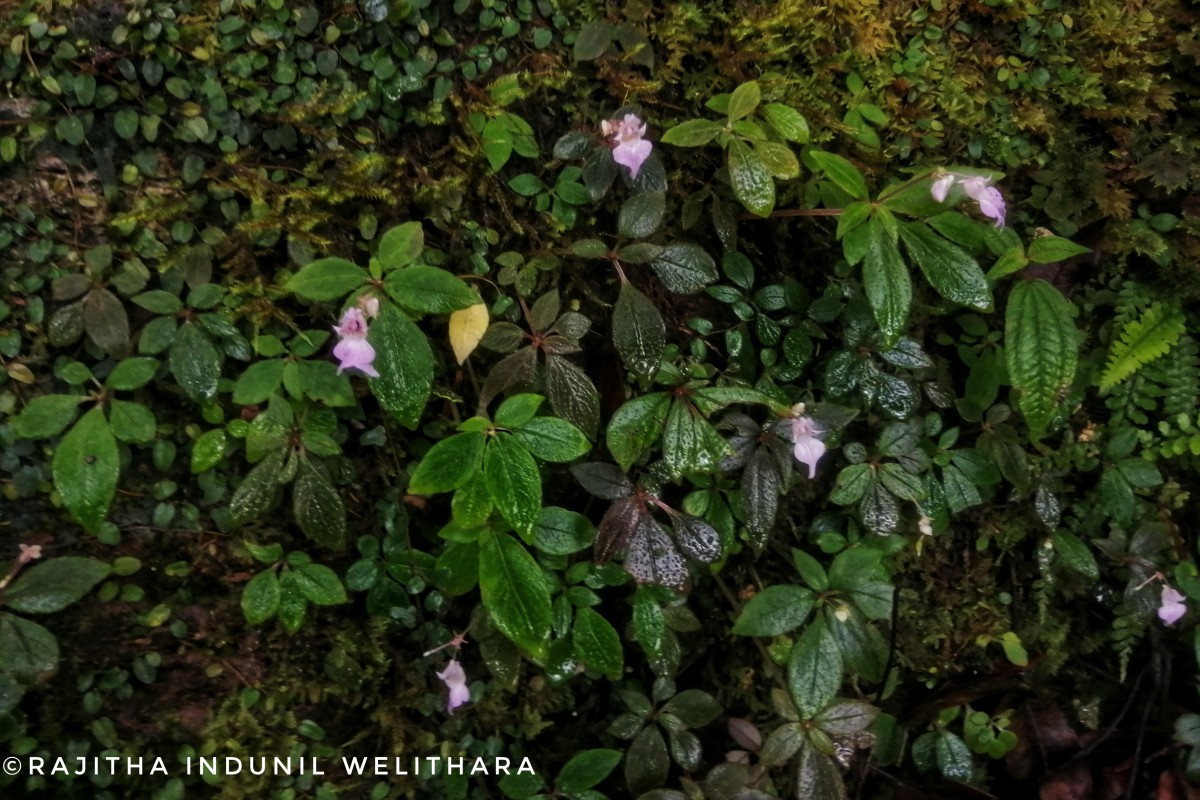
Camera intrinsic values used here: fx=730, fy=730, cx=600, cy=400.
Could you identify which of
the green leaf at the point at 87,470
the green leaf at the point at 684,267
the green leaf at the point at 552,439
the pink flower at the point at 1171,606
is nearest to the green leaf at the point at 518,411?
the green leaf at the point at 552,439

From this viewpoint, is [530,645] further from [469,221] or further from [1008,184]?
[1008,184]

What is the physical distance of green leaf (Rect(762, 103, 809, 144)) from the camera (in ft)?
3.82

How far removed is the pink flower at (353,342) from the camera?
969mm

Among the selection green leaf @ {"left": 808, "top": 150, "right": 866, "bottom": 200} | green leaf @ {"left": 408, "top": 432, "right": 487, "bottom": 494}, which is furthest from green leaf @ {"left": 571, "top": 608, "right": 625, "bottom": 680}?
green leaf @ {"left": 808, "top": 150, "right": 866, "bottom": 200}

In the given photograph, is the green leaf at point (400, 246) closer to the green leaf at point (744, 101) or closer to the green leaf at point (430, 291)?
the green leaf at point (430, 291)

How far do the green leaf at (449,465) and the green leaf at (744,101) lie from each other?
648mm

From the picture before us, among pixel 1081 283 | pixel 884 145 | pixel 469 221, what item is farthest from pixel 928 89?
pixel 469 221

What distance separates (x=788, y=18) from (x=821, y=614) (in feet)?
3.36

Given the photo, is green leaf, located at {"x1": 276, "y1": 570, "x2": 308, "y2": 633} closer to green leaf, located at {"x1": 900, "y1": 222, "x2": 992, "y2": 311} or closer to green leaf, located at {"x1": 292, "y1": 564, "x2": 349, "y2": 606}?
green leaf, located at {"x1": 292, "y1": 564, "x2": 349, "y2": 606}

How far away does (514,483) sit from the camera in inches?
39.9

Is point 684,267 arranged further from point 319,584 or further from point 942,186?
point 319,584

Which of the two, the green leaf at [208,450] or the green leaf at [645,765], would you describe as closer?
the green leaf at [208,450]

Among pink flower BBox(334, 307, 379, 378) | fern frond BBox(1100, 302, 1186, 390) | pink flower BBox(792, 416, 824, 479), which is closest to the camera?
pink flower BBox(334, 307, 379, 378)

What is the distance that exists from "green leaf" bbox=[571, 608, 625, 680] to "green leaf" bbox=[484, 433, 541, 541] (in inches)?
8.7
